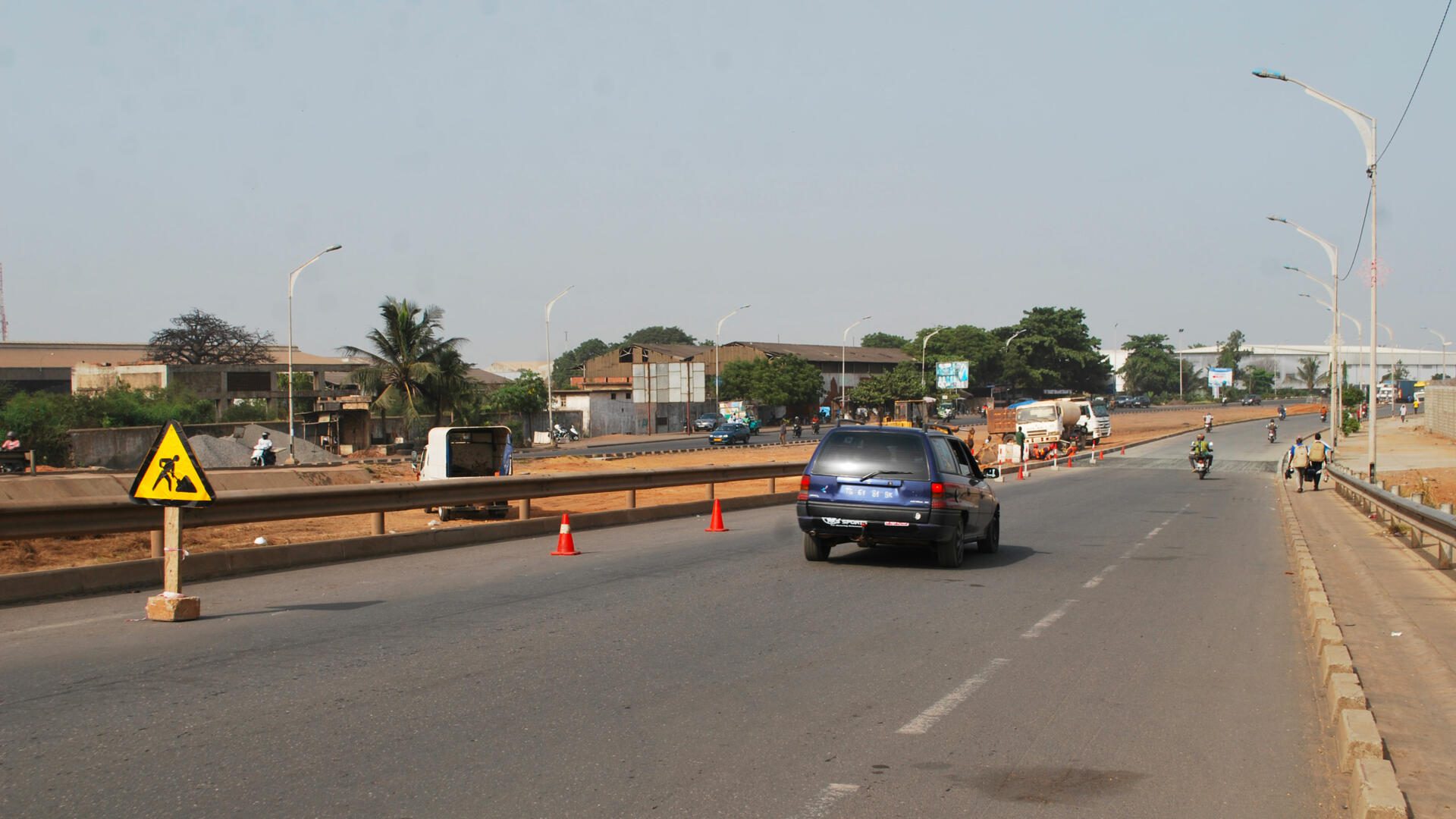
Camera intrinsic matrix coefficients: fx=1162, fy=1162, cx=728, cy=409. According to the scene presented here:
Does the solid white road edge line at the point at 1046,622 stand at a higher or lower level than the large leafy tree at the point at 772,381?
lower

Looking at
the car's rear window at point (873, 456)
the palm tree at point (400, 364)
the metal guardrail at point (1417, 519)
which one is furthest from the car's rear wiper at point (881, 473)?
the palm tree at point (400, 364)

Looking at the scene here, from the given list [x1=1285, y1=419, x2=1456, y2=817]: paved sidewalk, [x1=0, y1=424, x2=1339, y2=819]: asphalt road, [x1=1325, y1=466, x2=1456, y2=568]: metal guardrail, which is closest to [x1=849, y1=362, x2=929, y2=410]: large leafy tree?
[x1=1325, y1=466, x2=1456, y2=568]: metal guardrail

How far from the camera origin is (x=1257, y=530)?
21.5 m

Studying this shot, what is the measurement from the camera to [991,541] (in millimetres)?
15594

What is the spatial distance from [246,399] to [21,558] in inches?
2520

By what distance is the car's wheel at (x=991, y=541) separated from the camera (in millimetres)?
15391

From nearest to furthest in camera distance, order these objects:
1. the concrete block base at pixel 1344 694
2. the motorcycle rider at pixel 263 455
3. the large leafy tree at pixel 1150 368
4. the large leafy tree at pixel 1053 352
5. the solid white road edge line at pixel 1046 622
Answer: the concrete block base at pixel 1344 694, the solid white road edge line at pixel 1046 622, the motorcycle rider at pixel 263 455, the large leafy tree at pixel 1053 352, the large leafy tree at pixel 1150 368

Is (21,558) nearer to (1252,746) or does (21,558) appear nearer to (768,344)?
(1252,746)

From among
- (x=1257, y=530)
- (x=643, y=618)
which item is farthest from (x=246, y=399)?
(x=643, y=618)

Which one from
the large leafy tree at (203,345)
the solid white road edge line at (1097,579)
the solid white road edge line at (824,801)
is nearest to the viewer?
the solid white road edge line at (824,801)

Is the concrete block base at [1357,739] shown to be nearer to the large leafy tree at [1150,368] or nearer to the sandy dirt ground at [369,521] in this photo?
the sandy dirt ground at [369,521]

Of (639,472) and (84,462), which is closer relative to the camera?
(639,472)

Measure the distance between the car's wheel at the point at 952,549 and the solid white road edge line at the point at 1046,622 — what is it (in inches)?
88.1

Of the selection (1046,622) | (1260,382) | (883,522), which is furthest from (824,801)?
(1260,382)
